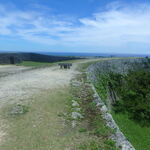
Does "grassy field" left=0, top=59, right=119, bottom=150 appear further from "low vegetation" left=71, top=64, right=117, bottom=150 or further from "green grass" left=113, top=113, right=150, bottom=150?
"green grass" left=113, top=113, right=150, bottom=150

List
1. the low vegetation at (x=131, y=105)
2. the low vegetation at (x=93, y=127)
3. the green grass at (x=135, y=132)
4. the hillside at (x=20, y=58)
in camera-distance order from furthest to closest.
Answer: the hillside at (x=20, y=58) → the low vegetation at (x=131, y=105) → the green grass at (x=135, y=132) → the low vegetation at (x=93, y=127)

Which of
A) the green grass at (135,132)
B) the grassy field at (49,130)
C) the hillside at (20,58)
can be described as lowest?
the green grass at (135,132)

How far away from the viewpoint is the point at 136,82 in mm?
13875

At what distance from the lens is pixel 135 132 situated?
7344 mm

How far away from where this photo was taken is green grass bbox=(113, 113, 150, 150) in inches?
A: 245

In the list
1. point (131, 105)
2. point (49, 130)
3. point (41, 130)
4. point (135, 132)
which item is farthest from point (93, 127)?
point (131, 105)

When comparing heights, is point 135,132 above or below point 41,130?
Result: below

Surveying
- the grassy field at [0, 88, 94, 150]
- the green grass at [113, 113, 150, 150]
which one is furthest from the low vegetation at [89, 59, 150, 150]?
the grassy field at [0, 88, 94, 150]

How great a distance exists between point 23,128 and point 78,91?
3.84 metres

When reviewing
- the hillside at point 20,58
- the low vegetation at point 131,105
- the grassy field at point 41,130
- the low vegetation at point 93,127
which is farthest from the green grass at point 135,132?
the hillside at point 20,58

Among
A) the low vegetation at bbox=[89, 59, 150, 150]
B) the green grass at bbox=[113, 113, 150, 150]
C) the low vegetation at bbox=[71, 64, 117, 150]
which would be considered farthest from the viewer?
the low vegetation at bbox=[89, 59, 150, 150]

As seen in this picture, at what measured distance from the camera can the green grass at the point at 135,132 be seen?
20.4ft

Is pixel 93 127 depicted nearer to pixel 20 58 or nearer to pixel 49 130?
pixel 49 130

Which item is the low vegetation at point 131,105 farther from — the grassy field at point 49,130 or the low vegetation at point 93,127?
the grassy field at point 49,130
